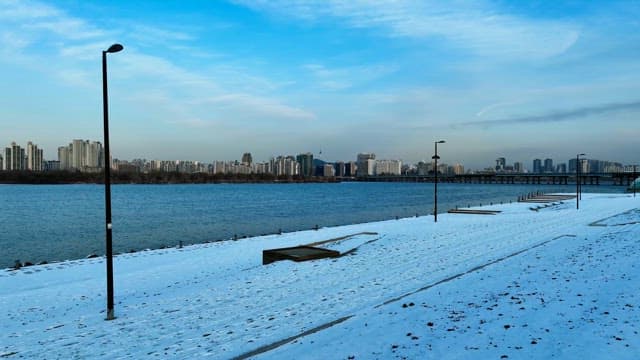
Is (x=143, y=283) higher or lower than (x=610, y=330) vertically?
lower

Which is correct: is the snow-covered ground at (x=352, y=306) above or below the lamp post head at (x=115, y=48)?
below

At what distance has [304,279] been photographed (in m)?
17.6

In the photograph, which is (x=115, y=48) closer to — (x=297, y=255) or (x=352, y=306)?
(x=352, y=306)

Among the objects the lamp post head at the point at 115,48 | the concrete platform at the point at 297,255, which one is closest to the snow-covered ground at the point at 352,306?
the concrete platform at the point at 297,255

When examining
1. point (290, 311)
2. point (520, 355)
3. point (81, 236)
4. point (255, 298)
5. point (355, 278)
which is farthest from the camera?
point (81, 236)

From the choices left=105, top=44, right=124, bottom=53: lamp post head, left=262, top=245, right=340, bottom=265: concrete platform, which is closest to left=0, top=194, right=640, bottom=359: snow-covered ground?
left=262, top=245, right=340, bottom=265: concrete platform

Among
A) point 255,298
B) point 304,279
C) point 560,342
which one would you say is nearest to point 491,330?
point 560,342

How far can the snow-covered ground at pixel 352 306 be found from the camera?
9.29m

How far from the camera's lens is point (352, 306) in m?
13.2

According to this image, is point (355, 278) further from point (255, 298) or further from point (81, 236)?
point (81, 236)

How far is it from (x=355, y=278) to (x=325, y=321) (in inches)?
222

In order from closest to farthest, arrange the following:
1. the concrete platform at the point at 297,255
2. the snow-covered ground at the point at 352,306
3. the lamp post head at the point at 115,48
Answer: the snow-covered ground at the point at 352,306 → the lamp post head at the point at 115,48 → the concrete platform at the point at 297,255

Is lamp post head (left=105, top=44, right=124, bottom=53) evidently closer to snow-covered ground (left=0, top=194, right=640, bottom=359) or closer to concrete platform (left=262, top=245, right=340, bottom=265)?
snow-covered ground (left=0, top=194, right=640, bottom=359)

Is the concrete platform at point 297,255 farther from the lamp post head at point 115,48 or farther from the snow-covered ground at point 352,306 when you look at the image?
the lamp post head at point 115,48
